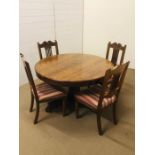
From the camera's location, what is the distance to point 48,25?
13.4 ft

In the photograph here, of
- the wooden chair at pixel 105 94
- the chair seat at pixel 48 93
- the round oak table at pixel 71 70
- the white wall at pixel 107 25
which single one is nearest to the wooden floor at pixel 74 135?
the wooden chair at pixel 105 94

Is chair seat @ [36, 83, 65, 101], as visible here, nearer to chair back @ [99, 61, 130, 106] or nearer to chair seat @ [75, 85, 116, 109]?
chair seat @ [75, 85, 116, 109]

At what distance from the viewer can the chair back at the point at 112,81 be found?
2.14 meters

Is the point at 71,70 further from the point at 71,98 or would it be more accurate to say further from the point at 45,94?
the point at 71,98

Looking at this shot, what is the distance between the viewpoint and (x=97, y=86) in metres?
2.74

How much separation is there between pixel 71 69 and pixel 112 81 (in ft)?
2.10

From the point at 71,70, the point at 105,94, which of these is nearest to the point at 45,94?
the point at 71,70

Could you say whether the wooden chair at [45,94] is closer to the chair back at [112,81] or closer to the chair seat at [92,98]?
the chair seat at [92,98]

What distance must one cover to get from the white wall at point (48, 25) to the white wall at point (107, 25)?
0.69ft

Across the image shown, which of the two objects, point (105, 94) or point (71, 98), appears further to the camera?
point (71, 98)
